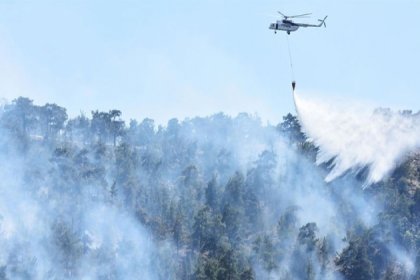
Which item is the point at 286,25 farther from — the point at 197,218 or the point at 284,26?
the point at 197,218

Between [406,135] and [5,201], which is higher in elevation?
[406,135]

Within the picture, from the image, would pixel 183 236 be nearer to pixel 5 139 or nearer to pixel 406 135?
pixel 406 135

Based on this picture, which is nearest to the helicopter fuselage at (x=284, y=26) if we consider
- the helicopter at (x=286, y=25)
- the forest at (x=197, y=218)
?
the helicopter at (x=286, y=25)

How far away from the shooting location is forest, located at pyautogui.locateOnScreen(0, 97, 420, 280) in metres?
94.2

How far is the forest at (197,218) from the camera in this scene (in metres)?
94.2

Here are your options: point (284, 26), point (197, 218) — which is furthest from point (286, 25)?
point (197, 218)

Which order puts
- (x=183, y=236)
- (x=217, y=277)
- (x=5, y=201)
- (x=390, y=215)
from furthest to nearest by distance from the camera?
(x=5, y=201)
(x=183, y=236)
(x=390, y=215)
(x=217, y=277)

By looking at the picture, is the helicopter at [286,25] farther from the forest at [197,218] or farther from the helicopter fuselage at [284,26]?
the forest at [197,218]

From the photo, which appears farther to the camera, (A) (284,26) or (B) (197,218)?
(B) (197,218)

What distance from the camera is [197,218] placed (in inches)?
4001

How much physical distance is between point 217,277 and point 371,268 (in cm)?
2295

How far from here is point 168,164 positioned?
14738 centimetres

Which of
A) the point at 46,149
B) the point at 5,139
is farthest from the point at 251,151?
the point at 5,139

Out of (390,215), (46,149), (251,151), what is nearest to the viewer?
(390,215)
